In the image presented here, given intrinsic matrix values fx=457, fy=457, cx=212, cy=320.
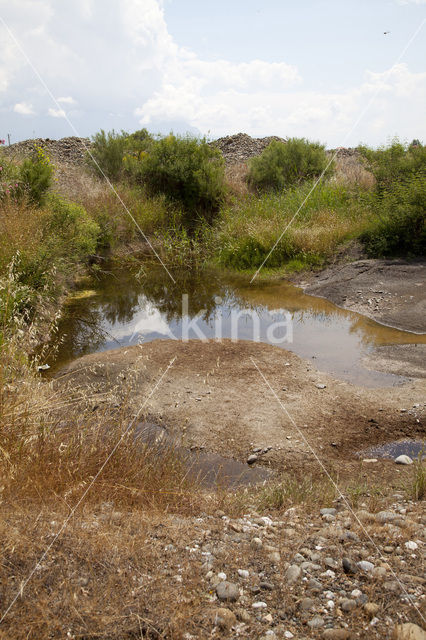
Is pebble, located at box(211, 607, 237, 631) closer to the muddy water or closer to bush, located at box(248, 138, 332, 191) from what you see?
the muddy water

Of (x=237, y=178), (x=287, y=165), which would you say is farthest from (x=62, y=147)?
(x=287, y=165)

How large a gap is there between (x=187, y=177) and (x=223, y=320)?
8073 millimetres

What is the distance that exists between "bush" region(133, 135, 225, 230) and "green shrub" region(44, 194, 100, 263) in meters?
4.41

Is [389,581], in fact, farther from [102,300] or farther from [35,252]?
[102,300]

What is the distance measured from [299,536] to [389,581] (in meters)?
0.62

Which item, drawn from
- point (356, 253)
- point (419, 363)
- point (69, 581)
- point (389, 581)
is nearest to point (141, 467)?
point (69, 581)

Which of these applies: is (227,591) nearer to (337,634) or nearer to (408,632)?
(337,634)

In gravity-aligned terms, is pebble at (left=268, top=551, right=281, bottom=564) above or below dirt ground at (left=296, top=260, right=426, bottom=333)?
below

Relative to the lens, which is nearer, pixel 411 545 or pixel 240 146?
pixel 411 545

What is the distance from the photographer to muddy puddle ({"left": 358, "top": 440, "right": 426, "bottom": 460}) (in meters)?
4.16

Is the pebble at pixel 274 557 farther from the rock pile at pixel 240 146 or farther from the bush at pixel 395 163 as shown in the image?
the rock pile at pixel 240 146

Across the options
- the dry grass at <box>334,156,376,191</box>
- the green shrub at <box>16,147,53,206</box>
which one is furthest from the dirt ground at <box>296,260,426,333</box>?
the green shrub at <box>16,147,53,206</box>

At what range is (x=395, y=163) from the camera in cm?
1234

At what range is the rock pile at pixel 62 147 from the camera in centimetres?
1841
